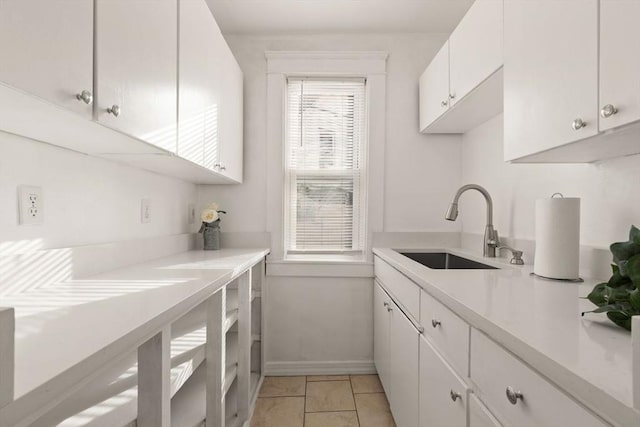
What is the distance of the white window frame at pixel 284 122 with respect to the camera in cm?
253

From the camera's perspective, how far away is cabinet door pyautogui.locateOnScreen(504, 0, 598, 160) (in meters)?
0.94

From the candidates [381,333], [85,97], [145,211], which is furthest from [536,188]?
[145,211]

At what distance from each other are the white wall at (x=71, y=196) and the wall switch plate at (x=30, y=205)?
1 cm

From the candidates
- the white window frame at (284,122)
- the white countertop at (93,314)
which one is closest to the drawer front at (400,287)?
the white window frame at (284,122)

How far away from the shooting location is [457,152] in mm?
2602

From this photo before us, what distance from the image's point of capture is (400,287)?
1732 mm

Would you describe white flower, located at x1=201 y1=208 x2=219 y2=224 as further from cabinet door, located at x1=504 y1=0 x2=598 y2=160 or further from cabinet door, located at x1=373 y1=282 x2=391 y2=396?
cabinet door, located at x1=504 y1=0 x2=598 y2=160

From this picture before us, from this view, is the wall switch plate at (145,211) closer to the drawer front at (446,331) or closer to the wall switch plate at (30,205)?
the wall switch plate at (30,205)

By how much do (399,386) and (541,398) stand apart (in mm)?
1187

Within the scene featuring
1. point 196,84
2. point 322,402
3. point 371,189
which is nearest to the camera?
point 196,84

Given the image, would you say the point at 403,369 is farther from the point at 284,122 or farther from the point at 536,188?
the point at 284,122

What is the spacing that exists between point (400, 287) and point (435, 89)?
1.24 metres

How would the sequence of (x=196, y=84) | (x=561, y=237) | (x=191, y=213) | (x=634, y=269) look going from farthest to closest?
(x=191, y=213) < (x=196, y=84) < (x=561, y=237) < (x=634, y=269)

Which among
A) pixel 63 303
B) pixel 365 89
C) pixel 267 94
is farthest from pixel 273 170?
pixel 63 303
